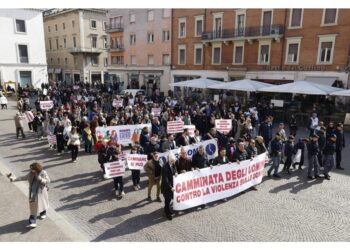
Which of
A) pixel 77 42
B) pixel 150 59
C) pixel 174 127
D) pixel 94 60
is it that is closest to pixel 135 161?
pixel 174 127

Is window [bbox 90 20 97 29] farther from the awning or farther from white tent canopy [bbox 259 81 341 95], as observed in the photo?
white tent canopy [bbox 259 81 341 95]

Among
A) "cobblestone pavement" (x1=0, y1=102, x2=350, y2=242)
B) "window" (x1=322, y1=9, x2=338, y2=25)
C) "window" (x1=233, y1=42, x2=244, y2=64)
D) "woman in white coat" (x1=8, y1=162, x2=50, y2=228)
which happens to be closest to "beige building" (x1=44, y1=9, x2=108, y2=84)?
"window" (x1=233, y1=42, x2=244, y2=64)

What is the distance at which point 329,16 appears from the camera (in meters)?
22.4

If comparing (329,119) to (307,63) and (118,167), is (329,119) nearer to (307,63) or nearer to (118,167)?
(307,63)

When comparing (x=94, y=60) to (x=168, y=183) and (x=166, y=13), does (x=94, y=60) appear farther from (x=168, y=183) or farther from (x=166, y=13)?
(x=168, y=183)

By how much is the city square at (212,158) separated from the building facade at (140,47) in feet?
25.8

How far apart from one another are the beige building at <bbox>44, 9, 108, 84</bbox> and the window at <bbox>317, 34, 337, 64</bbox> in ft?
127

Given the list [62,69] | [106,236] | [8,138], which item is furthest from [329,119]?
[62,69]

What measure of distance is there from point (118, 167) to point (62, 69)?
52.8m

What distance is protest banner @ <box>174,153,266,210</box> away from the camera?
7.15m

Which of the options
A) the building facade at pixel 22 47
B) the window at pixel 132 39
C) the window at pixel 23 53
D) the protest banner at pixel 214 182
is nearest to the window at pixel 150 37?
the window at pixel 132 39

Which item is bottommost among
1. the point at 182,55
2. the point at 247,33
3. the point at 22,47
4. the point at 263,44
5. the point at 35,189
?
the point at 35,189

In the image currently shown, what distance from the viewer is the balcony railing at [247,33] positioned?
24891 mm

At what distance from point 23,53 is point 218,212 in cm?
4035
